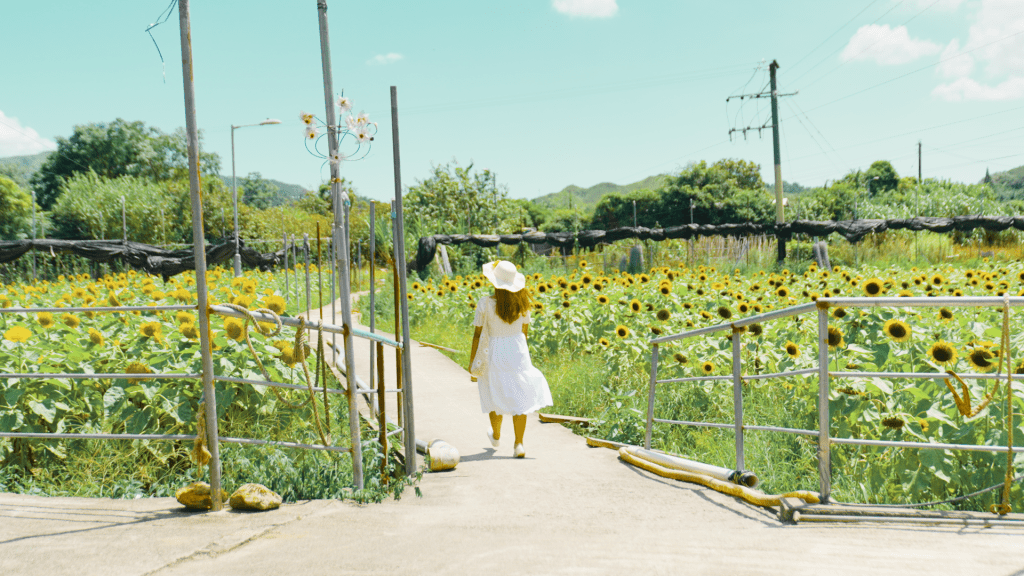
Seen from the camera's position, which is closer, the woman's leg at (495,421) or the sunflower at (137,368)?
the sunflower at (137,368)

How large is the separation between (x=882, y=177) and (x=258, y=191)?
70.3 metres

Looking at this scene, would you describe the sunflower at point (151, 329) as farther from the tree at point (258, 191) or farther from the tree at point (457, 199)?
the tree at point (258, 191)

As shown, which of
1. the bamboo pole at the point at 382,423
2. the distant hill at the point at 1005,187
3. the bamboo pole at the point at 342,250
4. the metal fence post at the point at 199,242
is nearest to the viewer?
the metal fence post at the point at 199,242

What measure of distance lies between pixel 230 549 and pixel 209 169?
72.5 metres

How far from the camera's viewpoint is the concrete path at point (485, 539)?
2379 millimetres

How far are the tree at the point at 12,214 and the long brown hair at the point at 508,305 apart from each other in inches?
2003

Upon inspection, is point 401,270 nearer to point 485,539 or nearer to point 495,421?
point 495,421

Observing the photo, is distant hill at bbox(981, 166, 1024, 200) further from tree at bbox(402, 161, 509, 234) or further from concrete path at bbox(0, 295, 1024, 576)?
concrete path at bbox(0, 295, 1024, 576)

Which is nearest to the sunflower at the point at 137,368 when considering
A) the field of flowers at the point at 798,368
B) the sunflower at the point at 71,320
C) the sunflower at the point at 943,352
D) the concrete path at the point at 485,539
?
the sunflower at the point at 71,320

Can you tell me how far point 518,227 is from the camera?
48.2m

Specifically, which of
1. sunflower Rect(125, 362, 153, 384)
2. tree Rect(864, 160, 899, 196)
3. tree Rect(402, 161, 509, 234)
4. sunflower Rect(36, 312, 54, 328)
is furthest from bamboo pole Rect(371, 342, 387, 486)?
tree Rect(864, 160, 899, 196)

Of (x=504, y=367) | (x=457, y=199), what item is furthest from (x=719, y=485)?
(x=457, y=199)

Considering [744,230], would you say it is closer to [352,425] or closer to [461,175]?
[352,425]

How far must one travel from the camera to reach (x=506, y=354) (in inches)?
205
